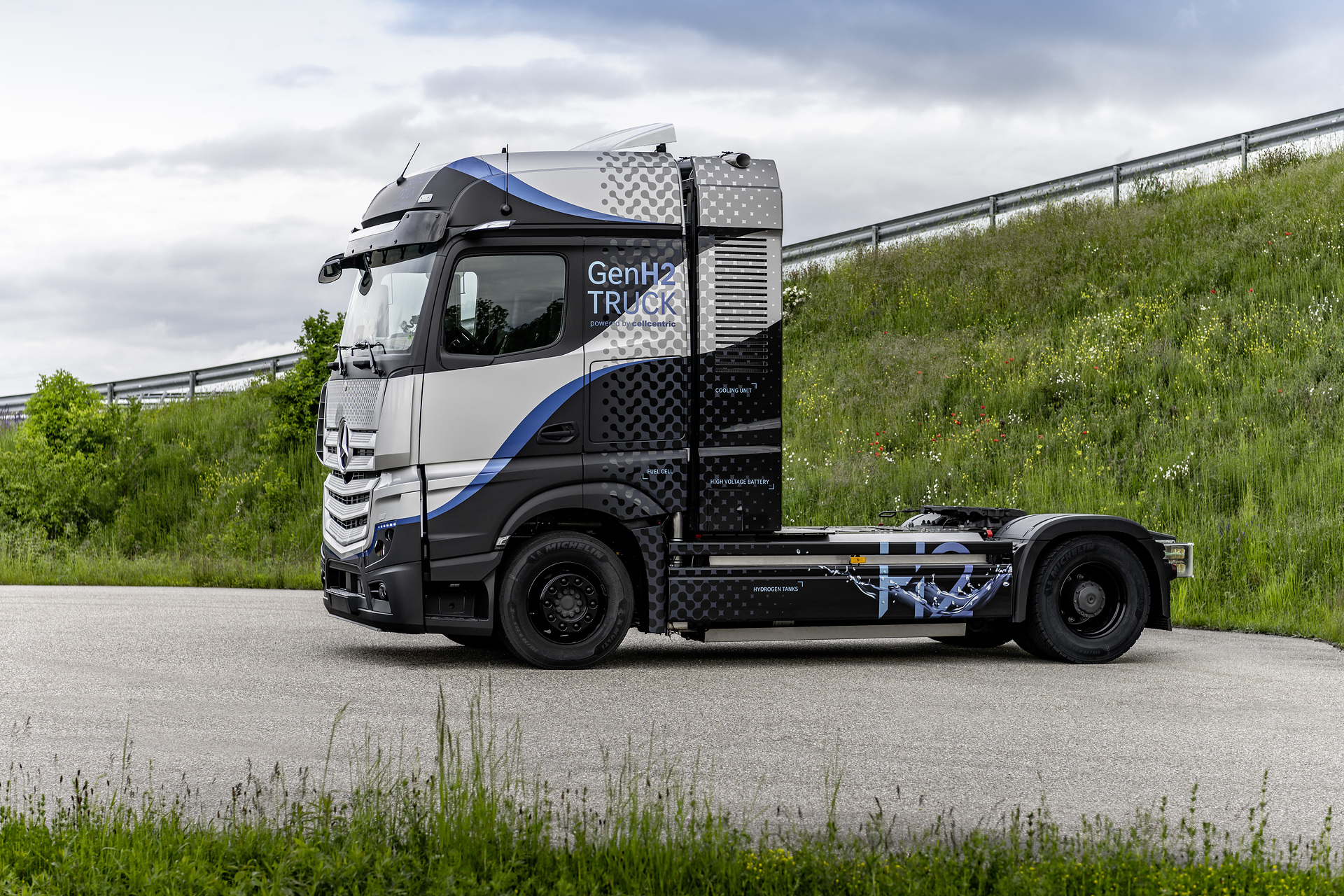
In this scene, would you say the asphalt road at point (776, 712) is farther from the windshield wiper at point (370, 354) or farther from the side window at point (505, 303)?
the side window at point (505, 303)

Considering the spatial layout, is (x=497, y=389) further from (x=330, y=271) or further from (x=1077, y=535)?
(x=1077, y=535)

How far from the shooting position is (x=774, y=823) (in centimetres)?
516

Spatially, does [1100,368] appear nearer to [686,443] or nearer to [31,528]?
[686,443]

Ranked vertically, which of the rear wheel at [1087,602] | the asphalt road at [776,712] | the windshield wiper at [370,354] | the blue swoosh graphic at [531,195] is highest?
the blue swoosh graphic at [531,195]

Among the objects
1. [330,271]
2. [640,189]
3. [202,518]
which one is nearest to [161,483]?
[202,518]

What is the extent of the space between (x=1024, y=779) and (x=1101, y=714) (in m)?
2.08

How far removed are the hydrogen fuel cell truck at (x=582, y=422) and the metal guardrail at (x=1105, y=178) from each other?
21.3 metres

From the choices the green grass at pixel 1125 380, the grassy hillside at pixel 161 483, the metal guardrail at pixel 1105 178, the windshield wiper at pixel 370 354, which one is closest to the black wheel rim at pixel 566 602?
the windshield wiper at pixel 370 354

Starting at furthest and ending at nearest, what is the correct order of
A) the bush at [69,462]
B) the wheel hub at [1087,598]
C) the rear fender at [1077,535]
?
the bush at [69,462], the wheel hub at [1087,598], the rear fender at [1077,535]

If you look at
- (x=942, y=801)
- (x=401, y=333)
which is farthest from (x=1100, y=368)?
(x=942, y=801)

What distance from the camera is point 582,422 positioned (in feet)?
29.9

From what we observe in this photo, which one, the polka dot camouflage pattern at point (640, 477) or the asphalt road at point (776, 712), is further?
the polka dot camouflage pattern at point (640, 477)

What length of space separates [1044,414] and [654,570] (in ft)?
43.0

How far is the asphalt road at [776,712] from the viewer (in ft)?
19.5
